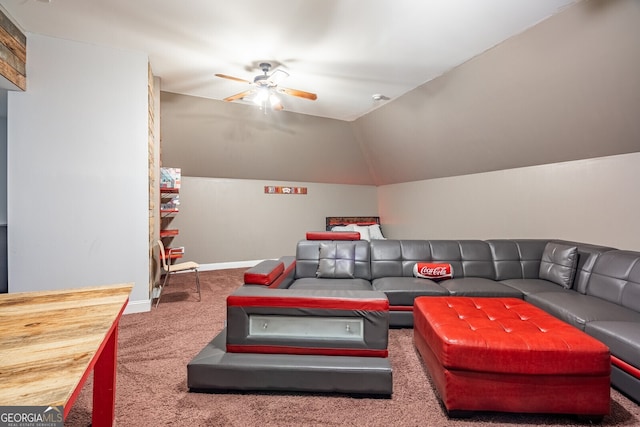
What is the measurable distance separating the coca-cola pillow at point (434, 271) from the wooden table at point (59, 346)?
2.67 meters

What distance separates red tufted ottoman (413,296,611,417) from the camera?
1.60m

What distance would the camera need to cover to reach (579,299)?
2.46 m

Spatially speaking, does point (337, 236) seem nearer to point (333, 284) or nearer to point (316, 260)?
point (316, 260)

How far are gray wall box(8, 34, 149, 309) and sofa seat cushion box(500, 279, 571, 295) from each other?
3.99 meters

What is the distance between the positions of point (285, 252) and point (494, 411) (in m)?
5.41

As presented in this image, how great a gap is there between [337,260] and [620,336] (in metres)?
2.27

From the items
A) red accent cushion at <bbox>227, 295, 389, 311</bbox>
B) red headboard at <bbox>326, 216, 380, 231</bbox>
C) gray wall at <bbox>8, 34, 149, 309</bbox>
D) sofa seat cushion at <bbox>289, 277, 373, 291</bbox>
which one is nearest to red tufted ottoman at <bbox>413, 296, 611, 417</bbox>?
red accent cushion at <bbox>227, 295, 389, 311</bbox>

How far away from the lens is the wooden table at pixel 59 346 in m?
0.69

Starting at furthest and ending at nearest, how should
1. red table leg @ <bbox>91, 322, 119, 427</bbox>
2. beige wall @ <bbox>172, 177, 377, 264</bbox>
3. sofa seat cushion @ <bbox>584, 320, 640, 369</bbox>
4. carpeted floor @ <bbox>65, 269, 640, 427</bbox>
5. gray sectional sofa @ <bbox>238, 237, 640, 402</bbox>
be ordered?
1. beige wall @ <bbox>172, 177, 377, 264</bbox>
2. gray sectional sofa @ <bbox>238, 237, 640, 402</bbox>
3. sofa seat cushion @ <bbox>584, 320, 640, 369</bbox>
4. carpeted floor @ <bbox>65, 269, 640, 427</bbox>
5. red table leg @ <bbox>91, 322, 119, 427</bbox>

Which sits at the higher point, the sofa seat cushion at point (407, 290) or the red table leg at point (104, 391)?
the sofa seat cushion at point (407, 290)

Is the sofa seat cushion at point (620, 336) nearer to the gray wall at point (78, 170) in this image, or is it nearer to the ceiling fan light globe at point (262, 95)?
the ceiling fan light globe at point (262, 95)

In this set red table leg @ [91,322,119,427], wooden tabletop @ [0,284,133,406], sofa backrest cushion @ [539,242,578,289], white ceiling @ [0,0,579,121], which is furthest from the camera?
sofa backrest cushion @ [539,242,578,289]

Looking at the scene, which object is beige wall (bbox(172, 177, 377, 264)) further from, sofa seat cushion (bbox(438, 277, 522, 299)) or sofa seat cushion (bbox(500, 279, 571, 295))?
sofa seat cushion (bbox(500, 279, 571, 295))

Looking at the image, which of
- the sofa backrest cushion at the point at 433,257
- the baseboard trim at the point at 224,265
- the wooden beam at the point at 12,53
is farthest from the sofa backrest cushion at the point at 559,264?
the wooden beam at the point at 12,53
